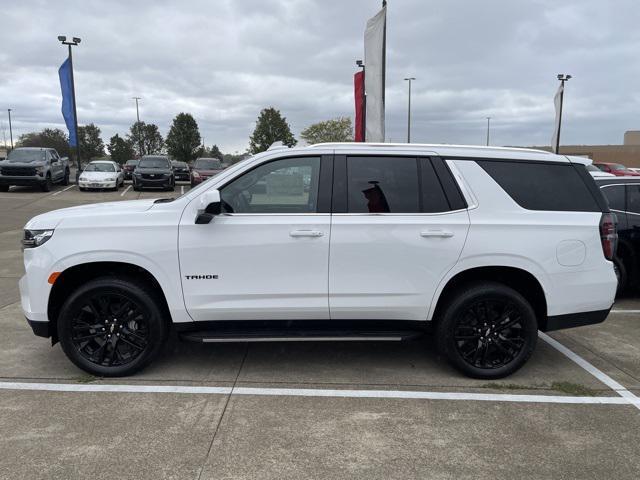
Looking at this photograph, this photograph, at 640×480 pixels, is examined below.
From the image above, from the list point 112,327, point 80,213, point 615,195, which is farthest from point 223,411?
point 615,195

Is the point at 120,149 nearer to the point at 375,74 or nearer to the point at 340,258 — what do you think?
the point at 375,74

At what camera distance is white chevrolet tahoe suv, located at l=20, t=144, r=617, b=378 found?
382 cm

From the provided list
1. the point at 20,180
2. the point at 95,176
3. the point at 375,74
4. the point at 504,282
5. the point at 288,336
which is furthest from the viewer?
the point at 95,176

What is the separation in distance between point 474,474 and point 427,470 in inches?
10.2

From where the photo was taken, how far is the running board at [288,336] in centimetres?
389

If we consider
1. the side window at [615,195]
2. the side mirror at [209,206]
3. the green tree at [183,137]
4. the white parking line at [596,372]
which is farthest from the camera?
the green tree at [183,137]

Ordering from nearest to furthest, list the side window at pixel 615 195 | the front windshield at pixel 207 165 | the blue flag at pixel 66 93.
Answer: the side window at pixel 615 195, the front windshield at pixel 207 165, the blue flag at pixel 66 93

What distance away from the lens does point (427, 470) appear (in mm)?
2832

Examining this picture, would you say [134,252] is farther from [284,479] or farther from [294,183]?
[284,479]

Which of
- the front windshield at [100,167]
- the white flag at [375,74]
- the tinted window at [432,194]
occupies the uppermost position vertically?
the white flag at [375,74]

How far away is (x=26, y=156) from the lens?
22.3 meters

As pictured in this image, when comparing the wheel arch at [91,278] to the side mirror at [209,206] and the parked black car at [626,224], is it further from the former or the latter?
the parked black car at [626,224]

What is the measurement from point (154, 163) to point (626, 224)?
22148 mm

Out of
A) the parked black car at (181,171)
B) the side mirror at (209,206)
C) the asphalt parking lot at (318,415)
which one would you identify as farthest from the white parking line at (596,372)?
the parked black car at (181,171)
